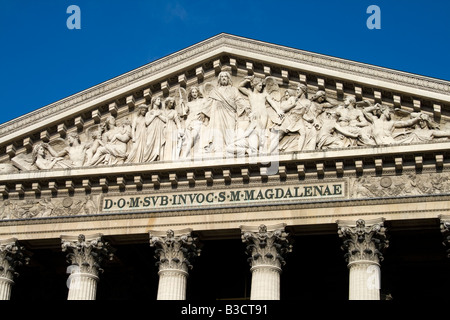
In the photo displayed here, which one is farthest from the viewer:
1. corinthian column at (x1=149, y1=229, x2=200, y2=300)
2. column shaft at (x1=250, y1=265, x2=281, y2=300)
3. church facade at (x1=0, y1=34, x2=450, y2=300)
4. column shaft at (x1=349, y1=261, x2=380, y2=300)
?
corinthian column at (x1=149, y1=229, x2=200, y2=300)

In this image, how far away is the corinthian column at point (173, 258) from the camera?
99.8 ft

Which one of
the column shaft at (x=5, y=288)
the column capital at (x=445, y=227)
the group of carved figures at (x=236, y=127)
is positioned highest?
the group of carved figures at (x=236, y=127)

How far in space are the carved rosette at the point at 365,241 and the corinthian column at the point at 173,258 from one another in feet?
16.9

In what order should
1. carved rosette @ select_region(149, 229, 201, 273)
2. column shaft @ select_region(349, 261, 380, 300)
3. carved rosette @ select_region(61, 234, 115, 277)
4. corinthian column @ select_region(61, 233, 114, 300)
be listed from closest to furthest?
column shaft @ select_region(349, 261, 380, 300), carved rosette @ select_region(149, 229, 201, 273), corinthian column @ select_region(61, 233, 114, 300), carved rosette @ select_region(61, 234, 115, 277)

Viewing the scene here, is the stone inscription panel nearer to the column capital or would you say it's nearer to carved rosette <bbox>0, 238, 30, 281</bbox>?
the column capital

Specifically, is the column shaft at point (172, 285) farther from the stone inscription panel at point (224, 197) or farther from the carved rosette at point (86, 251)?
the carved rosette at point (86, 251)

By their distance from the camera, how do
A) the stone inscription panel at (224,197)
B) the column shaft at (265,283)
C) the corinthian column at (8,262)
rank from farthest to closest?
1. the corinthian column at (8,262)
2. the stone inscription panel at (224,197)
3. the column shaft at (265,283)


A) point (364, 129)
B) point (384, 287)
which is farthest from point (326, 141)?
point (384, 287)

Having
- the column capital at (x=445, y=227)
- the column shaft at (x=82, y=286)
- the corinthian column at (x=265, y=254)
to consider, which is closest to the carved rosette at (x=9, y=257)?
the column shaft at (x=82, y=286)

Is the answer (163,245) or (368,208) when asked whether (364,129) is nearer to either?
(368,208)

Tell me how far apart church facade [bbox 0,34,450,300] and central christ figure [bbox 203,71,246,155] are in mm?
49

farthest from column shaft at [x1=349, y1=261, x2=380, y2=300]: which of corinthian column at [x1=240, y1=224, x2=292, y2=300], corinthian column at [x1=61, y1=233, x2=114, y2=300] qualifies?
corinthian column at [x1=61, y1=233, x2=114, y2=300]

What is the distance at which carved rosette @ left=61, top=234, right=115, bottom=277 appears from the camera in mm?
31516
